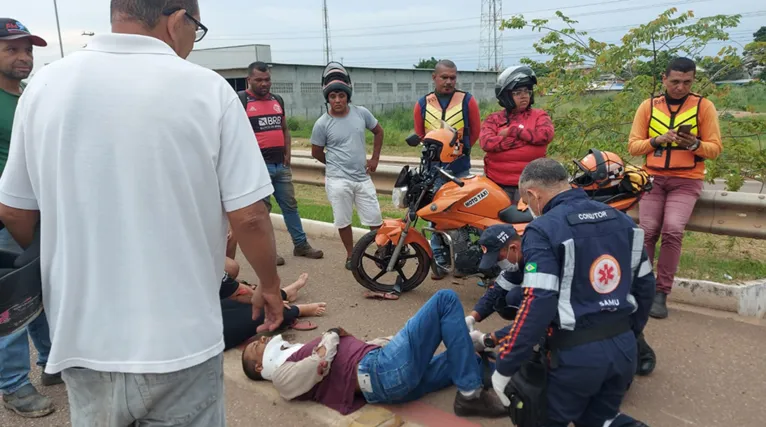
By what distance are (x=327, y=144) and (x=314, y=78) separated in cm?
2758

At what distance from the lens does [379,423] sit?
9.90ft

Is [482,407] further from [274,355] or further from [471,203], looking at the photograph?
[471,203]

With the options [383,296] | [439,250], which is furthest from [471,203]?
[383,296]

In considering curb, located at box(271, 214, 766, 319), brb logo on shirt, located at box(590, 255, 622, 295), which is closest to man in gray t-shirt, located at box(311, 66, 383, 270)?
curb, located at box(271, 214, 766, 319)

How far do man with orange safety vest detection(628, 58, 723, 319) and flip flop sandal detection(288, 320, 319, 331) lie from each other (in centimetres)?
260

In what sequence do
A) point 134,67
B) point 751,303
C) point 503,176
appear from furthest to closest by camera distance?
point 503,176 → point 751,303 → point 134,67

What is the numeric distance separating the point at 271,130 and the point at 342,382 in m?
3.23

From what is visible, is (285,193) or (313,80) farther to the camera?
(313,80)

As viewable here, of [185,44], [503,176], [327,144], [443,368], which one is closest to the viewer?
[185,44]

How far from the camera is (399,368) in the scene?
A: 312 centimetres

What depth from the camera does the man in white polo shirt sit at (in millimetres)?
1575

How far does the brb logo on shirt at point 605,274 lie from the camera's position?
2438 mm

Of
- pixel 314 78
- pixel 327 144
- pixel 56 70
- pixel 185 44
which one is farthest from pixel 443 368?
pixel 314 78

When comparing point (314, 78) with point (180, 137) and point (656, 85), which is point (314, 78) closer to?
point (656, 85)
